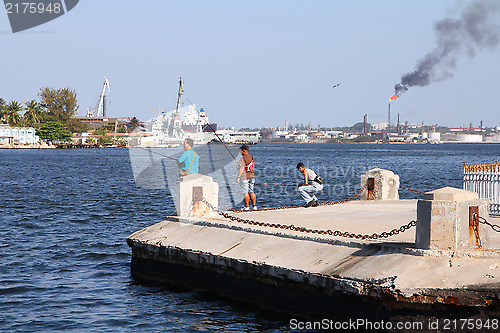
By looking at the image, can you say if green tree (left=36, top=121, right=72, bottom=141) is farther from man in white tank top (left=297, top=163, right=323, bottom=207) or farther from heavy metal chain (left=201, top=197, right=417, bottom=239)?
heavy metal chain (left=201, top=197, right=417, bottom=239)

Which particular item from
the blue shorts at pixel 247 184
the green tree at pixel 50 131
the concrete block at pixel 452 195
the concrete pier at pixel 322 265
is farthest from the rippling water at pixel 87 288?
the green tree at pixel 50 131

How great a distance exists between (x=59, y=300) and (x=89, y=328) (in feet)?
6.60

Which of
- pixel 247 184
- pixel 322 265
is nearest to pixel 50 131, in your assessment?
pixel 247 184

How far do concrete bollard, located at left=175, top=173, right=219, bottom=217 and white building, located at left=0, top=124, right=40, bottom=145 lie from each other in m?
171

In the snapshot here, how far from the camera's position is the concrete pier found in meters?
9.77

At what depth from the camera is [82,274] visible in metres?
16.4

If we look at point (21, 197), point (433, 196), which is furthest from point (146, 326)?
point (21, 197)

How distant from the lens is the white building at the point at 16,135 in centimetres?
17562

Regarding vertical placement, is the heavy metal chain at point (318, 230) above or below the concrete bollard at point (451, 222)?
below

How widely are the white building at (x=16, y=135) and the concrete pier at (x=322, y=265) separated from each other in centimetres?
17175

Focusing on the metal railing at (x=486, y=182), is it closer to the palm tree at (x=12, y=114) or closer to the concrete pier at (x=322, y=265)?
the concrete pier at (x=322, y=265)

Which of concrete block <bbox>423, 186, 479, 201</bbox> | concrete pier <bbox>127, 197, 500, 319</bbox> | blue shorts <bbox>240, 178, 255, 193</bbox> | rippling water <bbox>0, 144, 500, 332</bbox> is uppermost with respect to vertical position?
concrete block <bbox>423, 186, 479, 201</bbox>

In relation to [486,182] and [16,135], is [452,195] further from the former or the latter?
[16,135]

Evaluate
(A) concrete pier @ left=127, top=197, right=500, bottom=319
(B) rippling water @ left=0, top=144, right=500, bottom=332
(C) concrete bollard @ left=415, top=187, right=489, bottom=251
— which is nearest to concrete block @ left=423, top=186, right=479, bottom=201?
(C) concrete bollard @ left=415, top=187, right=489, bottom=251
